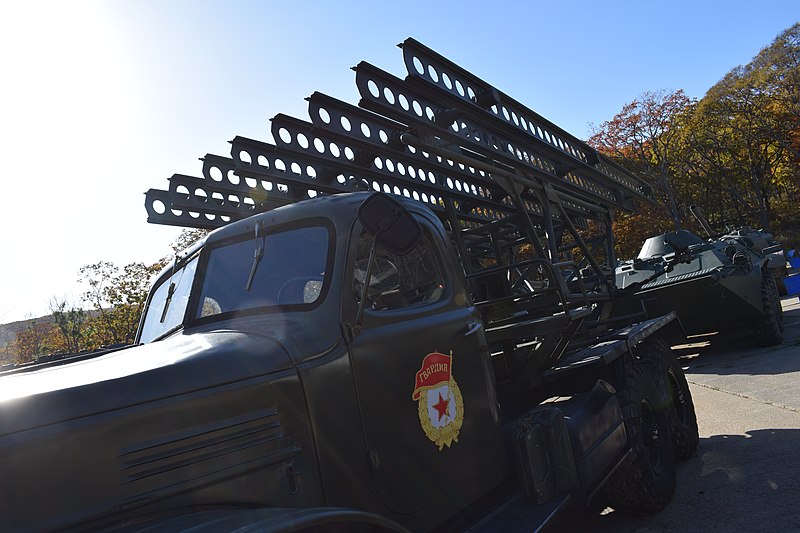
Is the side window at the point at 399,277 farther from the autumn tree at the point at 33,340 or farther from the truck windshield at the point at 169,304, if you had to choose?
the autumn tree at the point at 33,340

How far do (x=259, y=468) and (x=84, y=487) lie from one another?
52 centimetres

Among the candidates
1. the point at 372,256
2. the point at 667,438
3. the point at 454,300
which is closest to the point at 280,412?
the point at 372,256

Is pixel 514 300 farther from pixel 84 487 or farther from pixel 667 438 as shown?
pixel 84 487

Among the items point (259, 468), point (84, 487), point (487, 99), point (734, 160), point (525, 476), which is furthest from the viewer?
point (734, 160)

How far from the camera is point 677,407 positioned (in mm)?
5113

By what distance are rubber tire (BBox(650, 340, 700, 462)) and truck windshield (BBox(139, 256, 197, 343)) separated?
11.3ft

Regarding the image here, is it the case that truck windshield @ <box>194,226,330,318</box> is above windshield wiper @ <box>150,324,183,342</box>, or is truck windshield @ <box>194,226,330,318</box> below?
above

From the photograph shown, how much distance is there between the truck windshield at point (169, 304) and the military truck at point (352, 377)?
22mm

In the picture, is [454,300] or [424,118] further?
[424,118]

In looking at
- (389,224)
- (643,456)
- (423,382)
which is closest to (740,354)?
(643,456)

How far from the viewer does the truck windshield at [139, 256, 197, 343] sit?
114 inches

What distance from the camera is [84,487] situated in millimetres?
1653

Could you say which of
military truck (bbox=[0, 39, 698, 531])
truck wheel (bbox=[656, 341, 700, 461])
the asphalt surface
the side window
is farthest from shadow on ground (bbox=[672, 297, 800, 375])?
the side window

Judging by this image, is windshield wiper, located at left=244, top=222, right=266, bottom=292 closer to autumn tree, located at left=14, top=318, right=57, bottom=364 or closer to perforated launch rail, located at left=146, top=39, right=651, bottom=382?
perforated launch rail, located at left=146, top=39, right=651, bottom=382
